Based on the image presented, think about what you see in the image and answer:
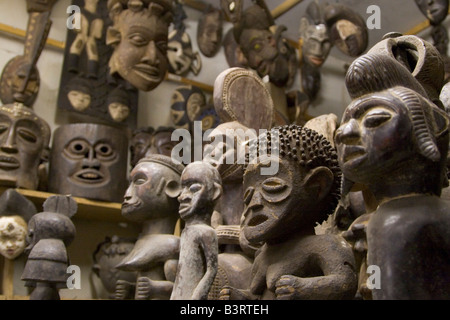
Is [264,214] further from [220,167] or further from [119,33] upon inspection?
[119,33]

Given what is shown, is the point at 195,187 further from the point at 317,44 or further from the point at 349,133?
the point at 317,44

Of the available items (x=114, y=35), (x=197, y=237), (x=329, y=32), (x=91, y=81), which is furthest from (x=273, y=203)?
(x=91, y=81)

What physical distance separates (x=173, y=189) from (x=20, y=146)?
893 mm

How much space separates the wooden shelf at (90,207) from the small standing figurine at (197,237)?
106 centimetres

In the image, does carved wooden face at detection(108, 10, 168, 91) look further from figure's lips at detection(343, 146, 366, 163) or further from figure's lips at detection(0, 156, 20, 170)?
figure's lips at detection(343, 146, 366, 163)

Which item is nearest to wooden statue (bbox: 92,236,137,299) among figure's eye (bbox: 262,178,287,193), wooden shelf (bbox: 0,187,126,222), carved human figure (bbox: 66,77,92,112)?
wooden shelf (bbox: 0,187,126,222)

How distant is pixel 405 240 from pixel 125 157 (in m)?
1.73

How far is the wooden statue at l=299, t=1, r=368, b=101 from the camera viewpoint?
2266 millimetres

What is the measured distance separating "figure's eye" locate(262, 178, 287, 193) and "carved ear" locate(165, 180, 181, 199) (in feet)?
1.81

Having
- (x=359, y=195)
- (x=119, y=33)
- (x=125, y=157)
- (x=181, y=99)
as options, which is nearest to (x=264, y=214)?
(x=359, y=195)

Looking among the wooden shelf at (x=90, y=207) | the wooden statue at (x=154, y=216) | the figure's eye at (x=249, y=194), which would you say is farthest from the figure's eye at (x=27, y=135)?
the figure's eye at (x=249, y=194)

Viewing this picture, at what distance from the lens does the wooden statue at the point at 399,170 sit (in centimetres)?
70

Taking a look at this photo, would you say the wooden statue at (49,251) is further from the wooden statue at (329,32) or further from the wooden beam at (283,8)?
the wooden beam at (283,8)

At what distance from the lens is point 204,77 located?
2.97 meters
